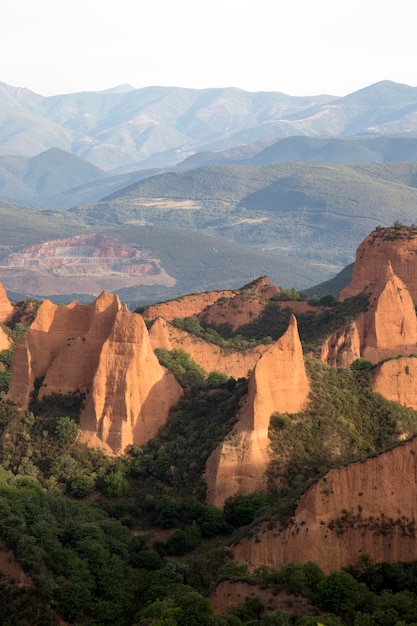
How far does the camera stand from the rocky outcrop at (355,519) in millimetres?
38562

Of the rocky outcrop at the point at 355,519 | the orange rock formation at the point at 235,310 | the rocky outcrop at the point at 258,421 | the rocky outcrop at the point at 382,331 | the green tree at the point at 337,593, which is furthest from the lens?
the orange rock formation at the point at 235,310

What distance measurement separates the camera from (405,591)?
1407 inches

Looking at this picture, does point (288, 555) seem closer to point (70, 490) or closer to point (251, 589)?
point (251, 589)

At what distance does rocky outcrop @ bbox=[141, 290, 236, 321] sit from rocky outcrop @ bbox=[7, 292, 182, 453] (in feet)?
73.9

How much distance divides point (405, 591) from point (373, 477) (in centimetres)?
461

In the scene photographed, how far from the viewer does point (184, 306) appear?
280 feet

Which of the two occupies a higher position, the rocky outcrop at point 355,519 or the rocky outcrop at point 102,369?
the rocky outcrop at point 102,369

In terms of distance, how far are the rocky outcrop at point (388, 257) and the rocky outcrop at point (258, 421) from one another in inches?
1116

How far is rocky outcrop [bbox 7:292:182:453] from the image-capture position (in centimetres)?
5416

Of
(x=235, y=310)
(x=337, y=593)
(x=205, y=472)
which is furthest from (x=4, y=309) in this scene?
(x=337, y=593)

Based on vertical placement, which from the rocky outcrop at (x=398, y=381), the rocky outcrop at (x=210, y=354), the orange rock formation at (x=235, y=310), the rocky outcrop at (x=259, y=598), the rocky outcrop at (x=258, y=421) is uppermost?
the orange rock formation at (x=235, y=310)

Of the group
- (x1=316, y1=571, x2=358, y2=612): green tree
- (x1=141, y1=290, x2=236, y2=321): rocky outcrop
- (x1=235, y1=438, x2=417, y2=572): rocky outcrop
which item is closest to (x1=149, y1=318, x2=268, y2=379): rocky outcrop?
(x1=141, y1=290, x2=236, y2=321): rocky outcrop

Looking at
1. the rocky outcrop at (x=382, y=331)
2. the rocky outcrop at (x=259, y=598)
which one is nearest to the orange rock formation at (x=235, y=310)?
the rocky outcrop at (x=382, y=331)

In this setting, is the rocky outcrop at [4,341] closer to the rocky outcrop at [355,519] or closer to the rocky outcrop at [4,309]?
the rocky outcrop at [4,309]
